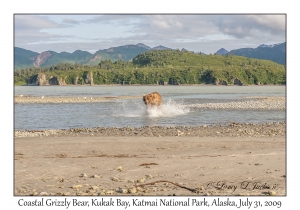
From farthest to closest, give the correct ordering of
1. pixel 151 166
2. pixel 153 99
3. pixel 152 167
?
1. pixel 153 99
2. pixel 151 166
3. pixel 152 167

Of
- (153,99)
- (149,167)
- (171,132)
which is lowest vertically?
(149,167)

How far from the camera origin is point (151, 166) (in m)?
13.6

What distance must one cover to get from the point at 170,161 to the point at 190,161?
0.74m

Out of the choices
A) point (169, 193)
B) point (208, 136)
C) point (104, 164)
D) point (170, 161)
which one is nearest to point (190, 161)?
point (170, 161)

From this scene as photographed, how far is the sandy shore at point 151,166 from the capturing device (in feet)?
34.7

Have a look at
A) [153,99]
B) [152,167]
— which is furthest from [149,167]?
[153,99]

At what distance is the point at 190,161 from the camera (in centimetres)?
1444

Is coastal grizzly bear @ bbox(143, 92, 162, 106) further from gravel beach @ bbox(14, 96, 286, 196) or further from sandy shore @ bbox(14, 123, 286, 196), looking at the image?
gravel beach @ bbox(14, 96, 286, 196)

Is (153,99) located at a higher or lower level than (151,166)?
higher

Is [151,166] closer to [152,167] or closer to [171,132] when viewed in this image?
[152,167]

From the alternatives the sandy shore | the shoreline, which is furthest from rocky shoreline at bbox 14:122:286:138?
the shoreline
